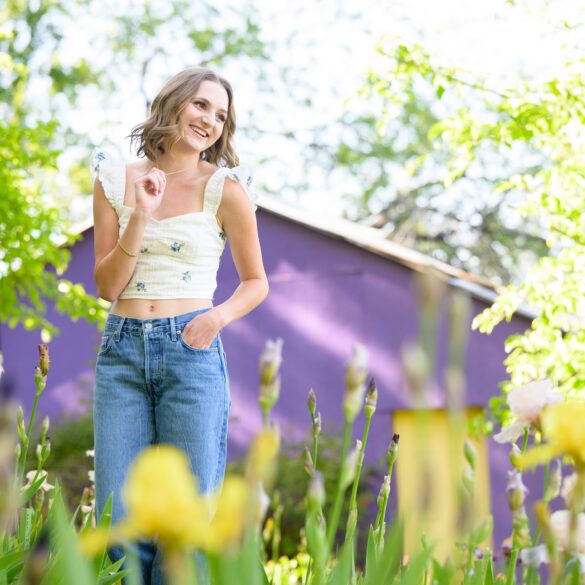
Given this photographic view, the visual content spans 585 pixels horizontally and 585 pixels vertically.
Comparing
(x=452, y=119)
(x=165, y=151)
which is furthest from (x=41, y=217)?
(x=165, y=151)

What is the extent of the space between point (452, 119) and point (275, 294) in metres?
5.73

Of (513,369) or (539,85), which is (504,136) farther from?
(513,369)

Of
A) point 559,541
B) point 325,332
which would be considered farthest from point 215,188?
point 325,332

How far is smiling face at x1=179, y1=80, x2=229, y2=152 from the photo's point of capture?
2438 mm

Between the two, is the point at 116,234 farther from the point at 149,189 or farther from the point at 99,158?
the point at 149,189

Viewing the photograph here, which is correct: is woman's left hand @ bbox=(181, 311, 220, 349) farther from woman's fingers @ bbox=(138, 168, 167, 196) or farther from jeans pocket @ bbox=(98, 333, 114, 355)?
woman's fingers @ bbox=(138, 168, 167, 196)

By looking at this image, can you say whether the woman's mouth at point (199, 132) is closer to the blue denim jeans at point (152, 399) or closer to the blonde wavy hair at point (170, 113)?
the blonde wavy hair at point (170, 113)

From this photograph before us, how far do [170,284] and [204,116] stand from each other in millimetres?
472

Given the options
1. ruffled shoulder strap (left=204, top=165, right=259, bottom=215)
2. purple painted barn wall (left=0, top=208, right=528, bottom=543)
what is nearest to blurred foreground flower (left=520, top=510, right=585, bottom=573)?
ruffled shoulder strap (left=204, top=165, right=259, bottom=215)

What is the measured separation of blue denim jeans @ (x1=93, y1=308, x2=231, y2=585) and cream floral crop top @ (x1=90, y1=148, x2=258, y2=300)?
10cm

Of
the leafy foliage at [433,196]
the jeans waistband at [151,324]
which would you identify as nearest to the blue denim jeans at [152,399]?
the jeans waistband at [151,324]

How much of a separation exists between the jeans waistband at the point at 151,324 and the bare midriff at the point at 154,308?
0.01 m

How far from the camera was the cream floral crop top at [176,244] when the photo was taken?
2303 millimetres

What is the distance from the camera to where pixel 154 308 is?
2260 mm
